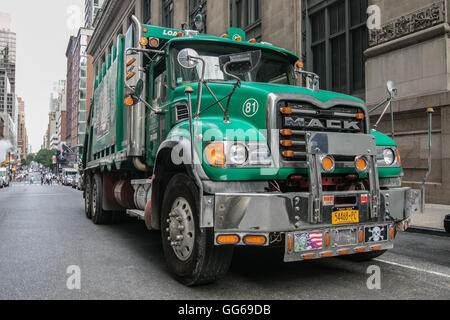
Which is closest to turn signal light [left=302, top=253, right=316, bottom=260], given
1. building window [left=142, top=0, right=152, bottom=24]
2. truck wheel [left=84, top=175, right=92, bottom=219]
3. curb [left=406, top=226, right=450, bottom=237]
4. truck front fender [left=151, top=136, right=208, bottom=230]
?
truck front fender [left=151, top=136, right=208, bottom=230]

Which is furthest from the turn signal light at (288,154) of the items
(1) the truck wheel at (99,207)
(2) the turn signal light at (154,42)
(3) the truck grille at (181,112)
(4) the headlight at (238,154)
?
(1) the truck wheel at (99,207)

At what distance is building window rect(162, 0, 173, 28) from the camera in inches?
1206

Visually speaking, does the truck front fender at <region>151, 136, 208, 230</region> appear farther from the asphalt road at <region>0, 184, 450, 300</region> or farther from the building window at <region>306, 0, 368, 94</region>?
the building window at <region>306, 0, 368, 94</region>

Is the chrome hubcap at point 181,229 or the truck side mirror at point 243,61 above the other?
the truck side mirror at point 243,61

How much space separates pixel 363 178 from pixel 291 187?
32.8 inches

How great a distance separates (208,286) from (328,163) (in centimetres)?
178

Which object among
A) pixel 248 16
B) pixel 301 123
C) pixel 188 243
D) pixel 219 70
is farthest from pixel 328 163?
pixel 248 16

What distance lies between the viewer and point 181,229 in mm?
4375

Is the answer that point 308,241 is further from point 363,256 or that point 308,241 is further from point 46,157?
point 46,157

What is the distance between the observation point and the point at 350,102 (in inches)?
184

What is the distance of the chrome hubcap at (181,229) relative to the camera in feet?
14.0

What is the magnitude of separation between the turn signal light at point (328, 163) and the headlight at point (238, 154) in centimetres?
76

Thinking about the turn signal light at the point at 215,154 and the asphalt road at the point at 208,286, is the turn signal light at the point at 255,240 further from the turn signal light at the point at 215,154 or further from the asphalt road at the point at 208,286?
the turn signal light at the point at 215,154

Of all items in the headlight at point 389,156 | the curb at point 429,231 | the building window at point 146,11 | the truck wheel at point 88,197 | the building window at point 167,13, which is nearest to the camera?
the headlight at point 389,156
